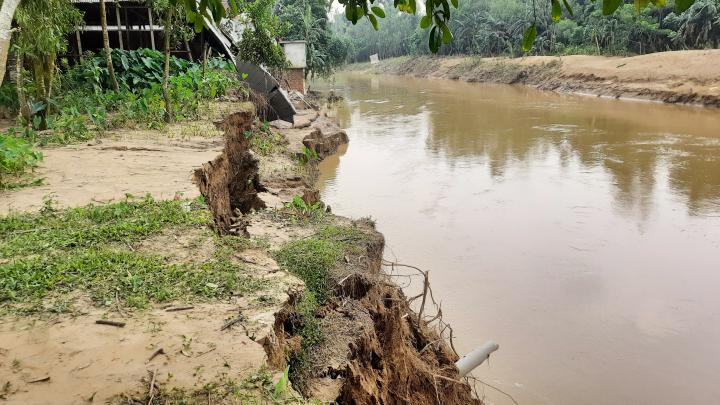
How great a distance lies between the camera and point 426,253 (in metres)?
8.46

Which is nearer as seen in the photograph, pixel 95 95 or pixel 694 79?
pixel 95 95

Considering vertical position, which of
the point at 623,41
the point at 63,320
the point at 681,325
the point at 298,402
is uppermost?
the point at 623,41

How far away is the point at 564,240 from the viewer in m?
8.98

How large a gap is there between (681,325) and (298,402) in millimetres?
5746

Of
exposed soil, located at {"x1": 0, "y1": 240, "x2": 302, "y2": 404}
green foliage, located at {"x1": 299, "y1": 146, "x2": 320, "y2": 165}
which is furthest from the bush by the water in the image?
exposed soil, located at {"x1": 0, "y1": 240, "x2": 302, "y2": 404}

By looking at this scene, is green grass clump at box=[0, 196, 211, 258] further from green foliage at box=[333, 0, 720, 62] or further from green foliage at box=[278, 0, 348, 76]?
green foliage at box=[278, 0, 348, 76]

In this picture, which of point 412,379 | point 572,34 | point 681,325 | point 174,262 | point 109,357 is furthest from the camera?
point 572,34

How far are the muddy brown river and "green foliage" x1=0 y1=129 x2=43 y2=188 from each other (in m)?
4.56

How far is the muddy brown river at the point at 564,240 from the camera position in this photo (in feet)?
18.7

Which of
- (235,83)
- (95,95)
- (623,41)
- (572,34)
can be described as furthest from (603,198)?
(572,34)

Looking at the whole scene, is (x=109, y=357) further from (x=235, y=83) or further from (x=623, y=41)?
(x=623, y=41)

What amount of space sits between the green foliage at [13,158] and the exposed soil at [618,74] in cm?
2387

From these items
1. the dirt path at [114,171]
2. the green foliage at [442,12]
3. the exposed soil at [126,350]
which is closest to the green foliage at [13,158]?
the dirt path at [114,171]

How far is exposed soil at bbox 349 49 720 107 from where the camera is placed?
23.2 metres
